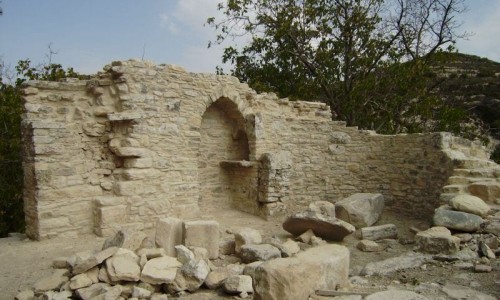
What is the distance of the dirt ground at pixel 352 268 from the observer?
4136 mm

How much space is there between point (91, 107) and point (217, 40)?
8.51 meters

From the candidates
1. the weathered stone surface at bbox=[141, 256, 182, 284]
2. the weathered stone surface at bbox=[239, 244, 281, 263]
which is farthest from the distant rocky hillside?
the weathered stone surface at bbox=[141, 256, 182, 284]

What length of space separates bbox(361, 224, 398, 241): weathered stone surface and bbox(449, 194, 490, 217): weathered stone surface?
1.14 m

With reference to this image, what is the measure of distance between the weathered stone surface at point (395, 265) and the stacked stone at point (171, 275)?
0.77 m

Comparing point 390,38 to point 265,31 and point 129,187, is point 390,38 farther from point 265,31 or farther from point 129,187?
point 129,187

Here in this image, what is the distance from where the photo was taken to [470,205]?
5.88 meters

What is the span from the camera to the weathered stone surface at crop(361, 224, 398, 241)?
21.9ft

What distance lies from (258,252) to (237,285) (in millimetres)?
1037

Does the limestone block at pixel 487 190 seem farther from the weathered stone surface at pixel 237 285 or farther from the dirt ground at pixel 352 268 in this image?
the weathered stone surface at pixel 237 285

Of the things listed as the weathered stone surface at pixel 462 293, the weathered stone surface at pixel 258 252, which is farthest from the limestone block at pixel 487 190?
the weathered stone surface at pixel 258 252

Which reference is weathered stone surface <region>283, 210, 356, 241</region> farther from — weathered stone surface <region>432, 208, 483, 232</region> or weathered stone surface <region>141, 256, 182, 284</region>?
weathered stone surface <region>141, 256, 182, 284</region>

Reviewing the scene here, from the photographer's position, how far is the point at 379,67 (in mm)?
13984

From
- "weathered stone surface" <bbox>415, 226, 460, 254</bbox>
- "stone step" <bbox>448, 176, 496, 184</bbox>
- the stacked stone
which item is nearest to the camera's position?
the stacked stone

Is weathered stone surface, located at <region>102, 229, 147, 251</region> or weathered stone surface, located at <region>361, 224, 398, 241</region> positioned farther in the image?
weathered stone surface, located at <region>361, 224, 398, 241</region>
